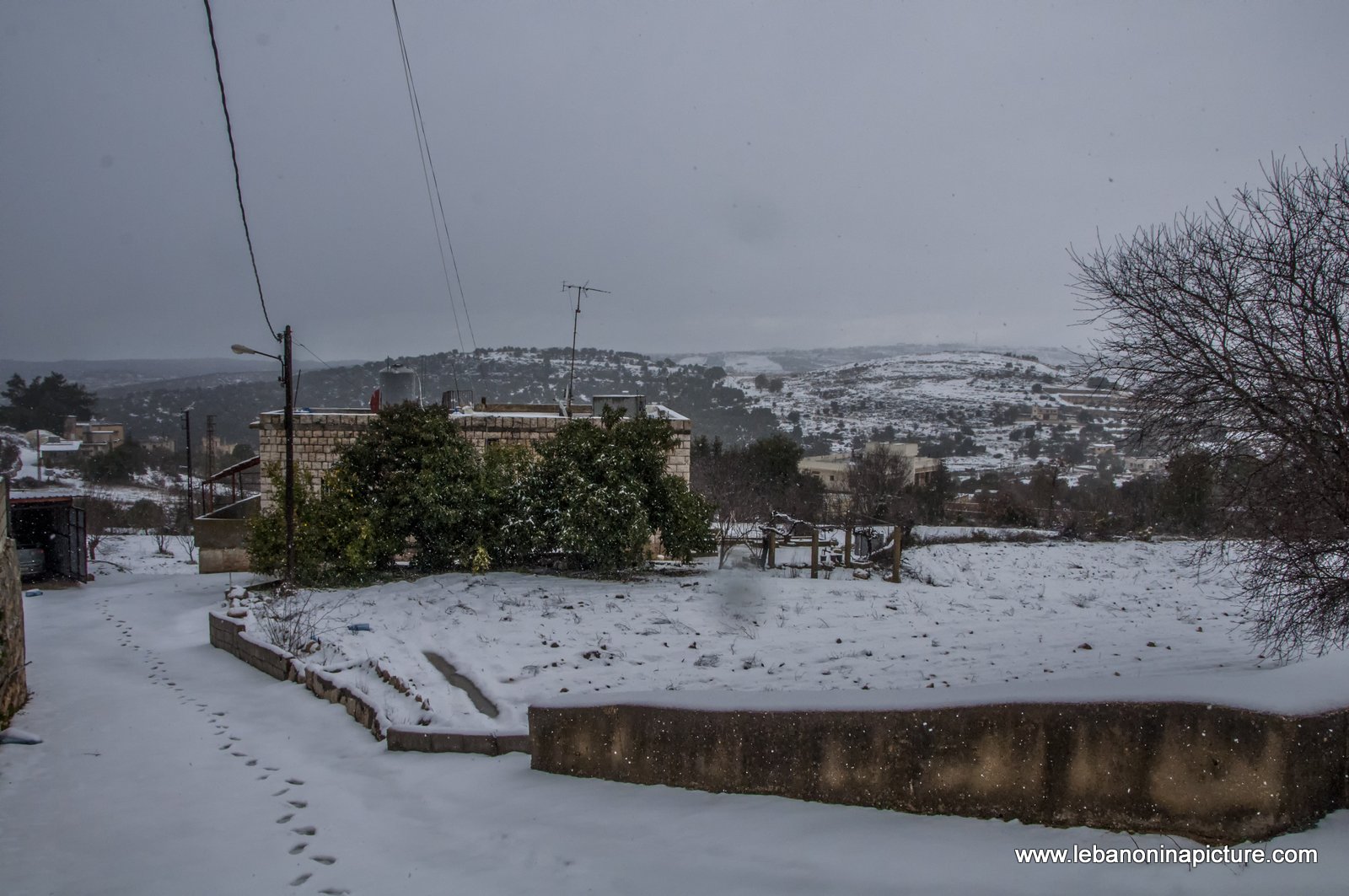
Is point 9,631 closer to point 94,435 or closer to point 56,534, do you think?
point 56,534

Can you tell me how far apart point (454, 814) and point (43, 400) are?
240 feet

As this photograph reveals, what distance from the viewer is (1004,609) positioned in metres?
13.4

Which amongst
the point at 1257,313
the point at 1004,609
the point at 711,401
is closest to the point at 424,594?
the point at 1004,609

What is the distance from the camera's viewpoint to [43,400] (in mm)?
61938

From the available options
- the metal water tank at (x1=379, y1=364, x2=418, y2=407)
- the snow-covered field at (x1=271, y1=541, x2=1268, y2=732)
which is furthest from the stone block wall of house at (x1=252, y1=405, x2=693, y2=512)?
the snow-covered field at (x1=271, y1=541, x2=1268, y2=732)

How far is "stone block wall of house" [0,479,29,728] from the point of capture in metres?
7.48

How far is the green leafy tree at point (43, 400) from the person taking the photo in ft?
201

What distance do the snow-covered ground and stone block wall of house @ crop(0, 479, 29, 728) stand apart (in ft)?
1.06

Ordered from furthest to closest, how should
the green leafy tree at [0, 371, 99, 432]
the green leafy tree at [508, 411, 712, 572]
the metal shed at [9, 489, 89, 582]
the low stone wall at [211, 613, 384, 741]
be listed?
the green leafy tree at [0, 371, 99, 432]
the metal shed at [9, 489, 89, 582]
the green leafy tree at [508, 411, 712, 572]
the low stone wall at [211, 613, 384, 741]

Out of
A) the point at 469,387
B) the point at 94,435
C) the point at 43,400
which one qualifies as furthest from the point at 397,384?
the point at 94,435

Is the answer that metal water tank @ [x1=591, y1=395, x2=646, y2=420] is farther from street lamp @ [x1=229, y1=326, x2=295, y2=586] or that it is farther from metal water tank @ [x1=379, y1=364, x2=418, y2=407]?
street lamp @ [x1=229, y1=326, x2=295, y2=586]

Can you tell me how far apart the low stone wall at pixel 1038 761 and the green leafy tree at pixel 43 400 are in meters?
72.6

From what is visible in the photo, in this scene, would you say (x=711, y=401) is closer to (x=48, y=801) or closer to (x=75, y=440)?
(x=75, y=440)

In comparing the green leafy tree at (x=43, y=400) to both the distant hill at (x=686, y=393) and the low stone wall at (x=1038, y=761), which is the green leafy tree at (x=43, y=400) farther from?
the low stone wall at (x=1038, y=761)
